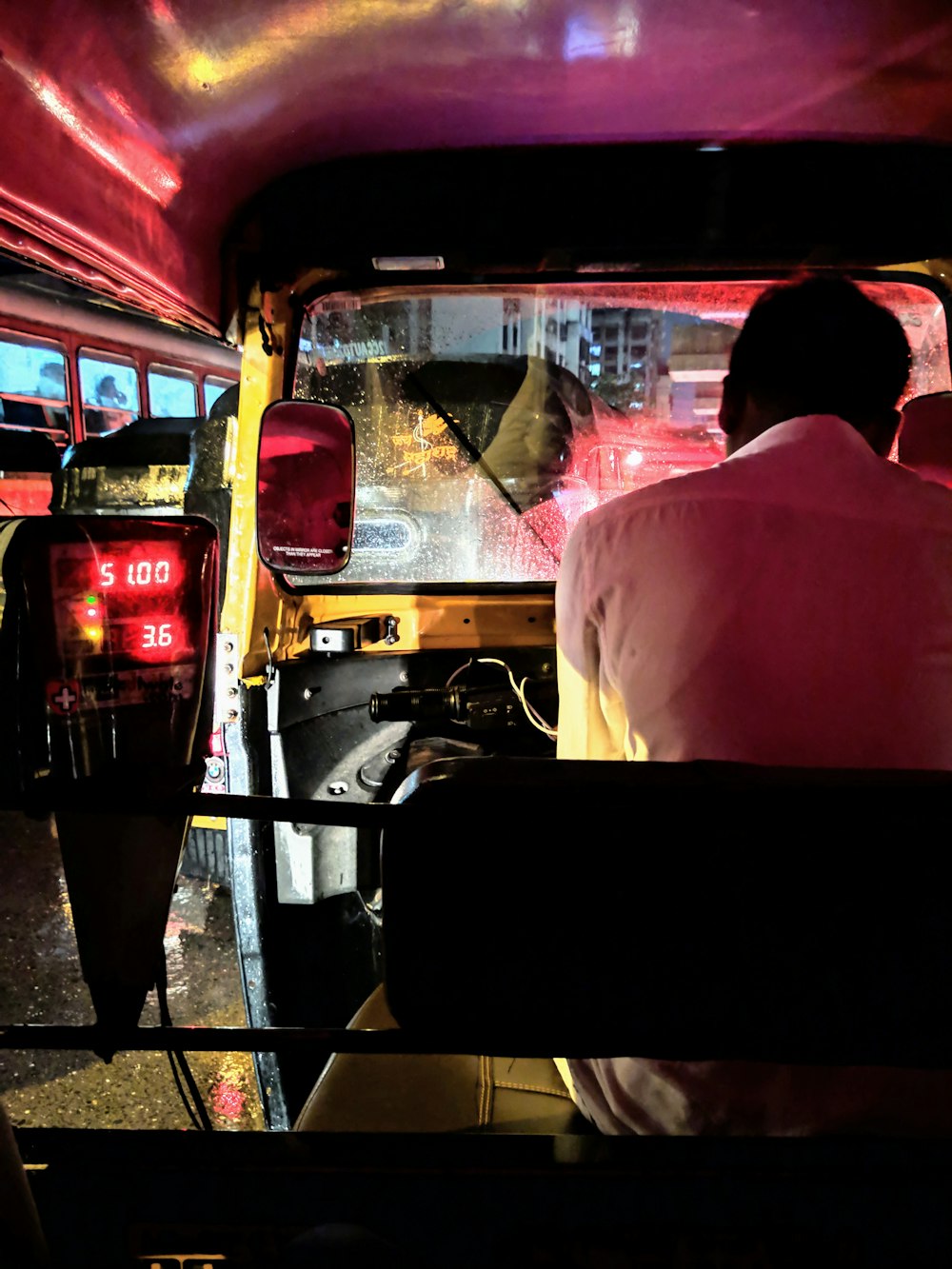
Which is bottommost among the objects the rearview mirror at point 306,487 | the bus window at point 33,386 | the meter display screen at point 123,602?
the meter display screen at point 123,602

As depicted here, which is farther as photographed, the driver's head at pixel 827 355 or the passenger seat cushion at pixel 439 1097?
the passenger seat cushion at pixel 439 1097

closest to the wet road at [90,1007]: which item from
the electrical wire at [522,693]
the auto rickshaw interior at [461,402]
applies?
the auto rickshaw interior at [461,402]

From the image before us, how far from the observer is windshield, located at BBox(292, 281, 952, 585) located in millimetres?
2402

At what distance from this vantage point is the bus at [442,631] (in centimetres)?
94

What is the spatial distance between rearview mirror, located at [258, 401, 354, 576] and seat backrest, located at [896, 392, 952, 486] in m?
1.47

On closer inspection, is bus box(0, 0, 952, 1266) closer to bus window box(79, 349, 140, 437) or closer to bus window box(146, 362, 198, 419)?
bus window box(79, 349, 140, 437)

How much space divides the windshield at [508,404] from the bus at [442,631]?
1 centimetres

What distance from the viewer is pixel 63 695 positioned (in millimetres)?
1034

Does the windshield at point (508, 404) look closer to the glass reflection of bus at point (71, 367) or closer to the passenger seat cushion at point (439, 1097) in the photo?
the passenger seat cushion at point (439, 1097)

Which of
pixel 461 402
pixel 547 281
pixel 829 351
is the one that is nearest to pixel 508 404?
pixel 461 402

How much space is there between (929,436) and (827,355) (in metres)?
1.06

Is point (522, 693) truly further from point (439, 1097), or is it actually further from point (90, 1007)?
point (90, 1007)

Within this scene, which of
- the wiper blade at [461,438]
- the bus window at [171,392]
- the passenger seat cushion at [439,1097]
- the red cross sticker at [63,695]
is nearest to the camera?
the red cross sticker at [63,695]

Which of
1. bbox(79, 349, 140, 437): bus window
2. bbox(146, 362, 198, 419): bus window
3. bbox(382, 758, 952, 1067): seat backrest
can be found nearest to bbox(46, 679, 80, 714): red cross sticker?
bbox(382, 758, 952, 1067): seat backrest
